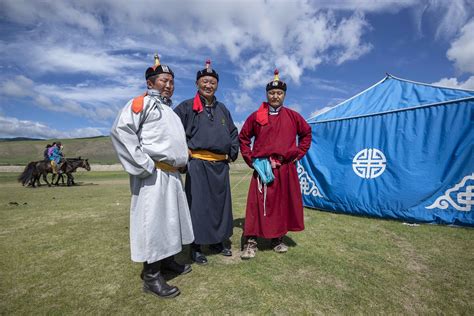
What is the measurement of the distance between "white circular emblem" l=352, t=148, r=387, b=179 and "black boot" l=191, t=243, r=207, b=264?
4040mm

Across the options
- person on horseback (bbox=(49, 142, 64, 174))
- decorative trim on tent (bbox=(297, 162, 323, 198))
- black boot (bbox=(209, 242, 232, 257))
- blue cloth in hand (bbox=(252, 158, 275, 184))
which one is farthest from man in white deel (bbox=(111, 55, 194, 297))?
person on horseback (bbox=(49, 142, 64, 174))

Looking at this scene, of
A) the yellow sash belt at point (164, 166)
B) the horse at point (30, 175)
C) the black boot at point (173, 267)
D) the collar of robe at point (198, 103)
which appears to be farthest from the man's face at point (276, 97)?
the horse at point (30, 175)

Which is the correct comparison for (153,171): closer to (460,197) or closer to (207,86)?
(207,86)

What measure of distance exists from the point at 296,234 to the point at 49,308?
3267 mm

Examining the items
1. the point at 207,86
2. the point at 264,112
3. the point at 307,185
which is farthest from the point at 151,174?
the point at 307,185

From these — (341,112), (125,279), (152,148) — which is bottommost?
(125,279)

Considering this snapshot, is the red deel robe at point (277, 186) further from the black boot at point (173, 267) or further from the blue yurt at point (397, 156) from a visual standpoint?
the blue yurt at point (397, 156)

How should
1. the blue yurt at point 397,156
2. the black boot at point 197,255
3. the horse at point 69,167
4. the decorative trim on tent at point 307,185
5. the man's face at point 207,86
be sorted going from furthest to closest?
the horse at point 69,167
the decorative trim on tent at point 307,185
the blue yurt at point 397,156
the man's face at point 207,86
the black boot at point 197,255

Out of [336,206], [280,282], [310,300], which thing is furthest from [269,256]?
[336,206]

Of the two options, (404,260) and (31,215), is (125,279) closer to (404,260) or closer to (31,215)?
(404,260)

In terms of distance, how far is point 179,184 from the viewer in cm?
267

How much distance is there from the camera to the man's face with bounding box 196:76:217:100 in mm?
3191

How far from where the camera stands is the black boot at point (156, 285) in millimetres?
2328

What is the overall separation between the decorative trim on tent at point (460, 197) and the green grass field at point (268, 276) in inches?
16.5
